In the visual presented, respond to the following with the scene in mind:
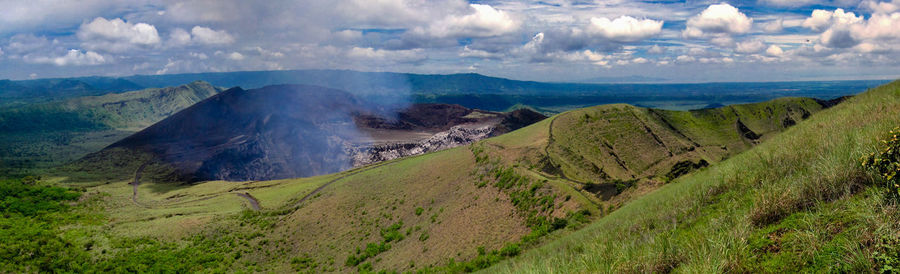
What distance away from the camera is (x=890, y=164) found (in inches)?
237

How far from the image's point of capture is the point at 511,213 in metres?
25.5

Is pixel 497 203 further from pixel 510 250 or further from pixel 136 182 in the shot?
pixel 136 182

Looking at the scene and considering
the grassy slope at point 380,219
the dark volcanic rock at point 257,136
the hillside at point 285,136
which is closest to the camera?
the grassy slope at point 380,219

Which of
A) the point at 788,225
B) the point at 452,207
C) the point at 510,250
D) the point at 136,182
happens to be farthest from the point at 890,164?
the point at 136,182

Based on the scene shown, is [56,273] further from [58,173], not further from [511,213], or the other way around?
[58,173]

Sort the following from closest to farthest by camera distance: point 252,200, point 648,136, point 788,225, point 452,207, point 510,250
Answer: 1. point 788,225
2. point 510,250
3. point 452,207
4. point 648,136
5. point 252,200

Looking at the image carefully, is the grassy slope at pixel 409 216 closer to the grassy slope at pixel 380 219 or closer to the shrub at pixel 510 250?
the grassy slope at pixel 380 219

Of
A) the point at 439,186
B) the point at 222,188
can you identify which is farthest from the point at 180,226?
the point at 222,188

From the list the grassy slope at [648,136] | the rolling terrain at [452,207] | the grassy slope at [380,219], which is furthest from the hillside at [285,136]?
the grassy slope at [648,136]

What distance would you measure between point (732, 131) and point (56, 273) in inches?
3063

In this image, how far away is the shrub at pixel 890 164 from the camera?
18.7ft

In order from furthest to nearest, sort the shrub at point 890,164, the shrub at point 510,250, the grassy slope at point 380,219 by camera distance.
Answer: the grassy slope at point 380,219 < the shrub at point 510,250 < the shrub at point 890,164

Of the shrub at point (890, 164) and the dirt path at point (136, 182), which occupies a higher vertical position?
the shrub at point (890, 164)

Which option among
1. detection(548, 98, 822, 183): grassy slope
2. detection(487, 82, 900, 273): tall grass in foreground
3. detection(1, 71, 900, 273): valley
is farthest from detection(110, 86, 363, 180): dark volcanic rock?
detection(487, 82, 900, 273): tall grass in foreground
